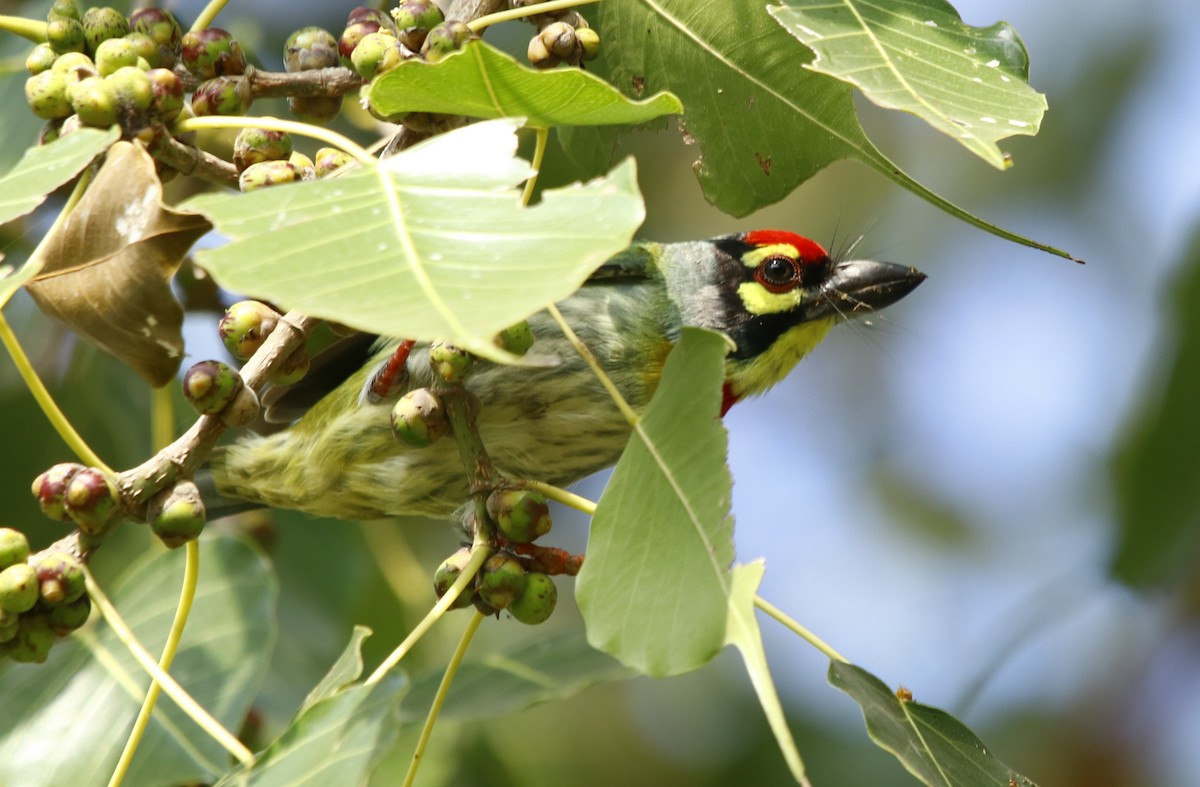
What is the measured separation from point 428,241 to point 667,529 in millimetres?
486

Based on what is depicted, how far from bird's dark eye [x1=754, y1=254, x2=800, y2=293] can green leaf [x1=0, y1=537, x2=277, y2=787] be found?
4.48ft

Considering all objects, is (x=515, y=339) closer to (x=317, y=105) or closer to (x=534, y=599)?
(x=534, y=599)

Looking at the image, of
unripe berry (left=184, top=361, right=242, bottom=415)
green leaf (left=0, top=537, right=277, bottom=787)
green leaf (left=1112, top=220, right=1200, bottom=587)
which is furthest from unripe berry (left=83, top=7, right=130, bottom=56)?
green leaf (left=1112, top=220, right=1200, bottom=587)

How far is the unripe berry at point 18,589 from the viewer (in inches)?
61.4

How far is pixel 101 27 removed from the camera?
73.4 inches

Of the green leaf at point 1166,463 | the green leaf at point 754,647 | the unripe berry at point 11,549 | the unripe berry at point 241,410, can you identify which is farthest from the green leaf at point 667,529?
the green leaf at point 1166,463

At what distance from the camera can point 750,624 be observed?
1.30 m

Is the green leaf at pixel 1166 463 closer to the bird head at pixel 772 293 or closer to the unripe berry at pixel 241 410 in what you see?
the bird head at pixel 772 293

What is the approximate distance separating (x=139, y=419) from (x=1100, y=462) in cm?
354

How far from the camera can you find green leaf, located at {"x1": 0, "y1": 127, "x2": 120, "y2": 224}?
57.0 inches

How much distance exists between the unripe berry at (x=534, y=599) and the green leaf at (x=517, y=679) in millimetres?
766

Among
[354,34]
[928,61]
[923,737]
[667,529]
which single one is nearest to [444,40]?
[354,34]

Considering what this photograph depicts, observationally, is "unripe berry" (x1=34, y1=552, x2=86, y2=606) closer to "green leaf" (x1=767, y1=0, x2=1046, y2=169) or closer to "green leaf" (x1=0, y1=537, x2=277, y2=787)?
"green leaf" (x1=0, y1=537, x2=277, y2=787)

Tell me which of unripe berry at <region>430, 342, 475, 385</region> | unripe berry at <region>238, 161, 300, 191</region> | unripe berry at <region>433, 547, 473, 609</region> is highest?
unripe berry at <region>238, 161, 300, 191</region>
